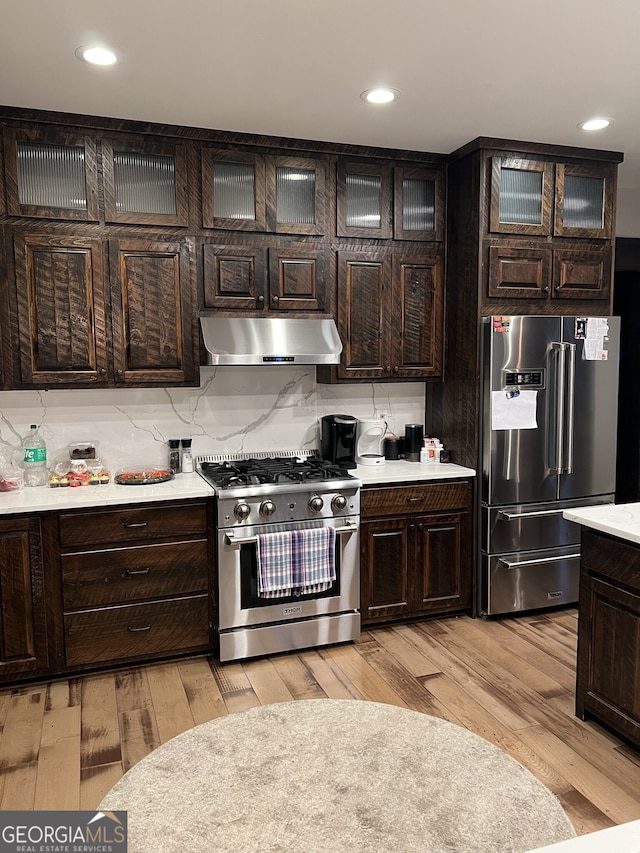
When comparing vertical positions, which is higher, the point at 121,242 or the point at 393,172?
the point at 393,172

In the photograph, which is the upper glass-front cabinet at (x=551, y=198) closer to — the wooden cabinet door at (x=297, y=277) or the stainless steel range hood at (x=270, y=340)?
the wooden cabinet door at (x=297, y=277)

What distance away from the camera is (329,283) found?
388cm

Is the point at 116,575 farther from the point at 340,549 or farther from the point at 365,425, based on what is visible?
the point at 365,425

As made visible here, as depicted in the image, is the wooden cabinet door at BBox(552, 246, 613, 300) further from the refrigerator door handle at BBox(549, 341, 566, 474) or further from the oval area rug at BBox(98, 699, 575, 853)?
the oval area rug at BBox(98, 699, 575, 853)

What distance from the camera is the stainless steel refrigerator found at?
3.82 meters

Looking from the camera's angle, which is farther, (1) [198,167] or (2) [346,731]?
(1) [198,167]

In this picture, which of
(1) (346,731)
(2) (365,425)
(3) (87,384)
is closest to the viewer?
(1) (346,731)

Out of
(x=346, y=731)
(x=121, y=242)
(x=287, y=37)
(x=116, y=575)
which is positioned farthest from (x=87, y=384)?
(x=346, y=731)

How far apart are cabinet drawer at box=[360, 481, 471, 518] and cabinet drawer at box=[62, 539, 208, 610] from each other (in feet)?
3.14

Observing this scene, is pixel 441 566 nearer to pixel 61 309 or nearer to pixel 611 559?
pixel 611 559

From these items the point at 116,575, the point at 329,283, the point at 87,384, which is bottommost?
the point at 116,575

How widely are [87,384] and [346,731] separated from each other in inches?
99.6

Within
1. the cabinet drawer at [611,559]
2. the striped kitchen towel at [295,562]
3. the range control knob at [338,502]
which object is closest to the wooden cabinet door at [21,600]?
the striped kitchen towel at [295,562]

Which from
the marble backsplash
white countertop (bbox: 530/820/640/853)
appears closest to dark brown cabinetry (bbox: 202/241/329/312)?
the marble backsplash
